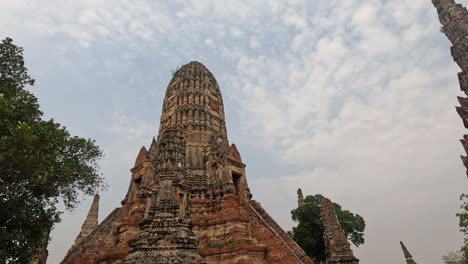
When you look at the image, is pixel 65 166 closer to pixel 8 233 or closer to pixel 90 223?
pixel 8 233

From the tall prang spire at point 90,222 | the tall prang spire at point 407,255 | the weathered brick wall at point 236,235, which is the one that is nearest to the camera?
the weathered brick wall at point 236,235

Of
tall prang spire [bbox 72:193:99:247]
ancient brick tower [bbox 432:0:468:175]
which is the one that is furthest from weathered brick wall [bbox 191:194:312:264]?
ancient brick tower [bbox 432:0:468:175]

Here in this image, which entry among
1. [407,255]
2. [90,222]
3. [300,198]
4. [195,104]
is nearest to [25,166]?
[195,104]

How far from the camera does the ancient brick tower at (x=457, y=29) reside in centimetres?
2581

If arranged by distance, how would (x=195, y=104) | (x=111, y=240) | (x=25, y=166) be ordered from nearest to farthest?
(x=25, y=166), (x=111, y=240), (x=195, y=104)

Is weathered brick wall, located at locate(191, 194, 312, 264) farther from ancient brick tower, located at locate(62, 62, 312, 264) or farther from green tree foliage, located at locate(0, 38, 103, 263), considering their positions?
green tree foliage, located at locate(0, 38, 103, 263)

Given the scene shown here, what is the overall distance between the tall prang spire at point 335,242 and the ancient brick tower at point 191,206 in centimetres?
264

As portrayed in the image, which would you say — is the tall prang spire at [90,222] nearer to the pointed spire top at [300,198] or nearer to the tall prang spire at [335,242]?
the pointed spire top at [300,198]

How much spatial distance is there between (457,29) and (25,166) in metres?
36.5

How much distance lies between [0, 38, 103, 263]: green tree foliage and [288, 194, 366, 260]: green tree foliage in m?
22.0

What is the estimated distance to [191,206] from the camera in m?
17.3

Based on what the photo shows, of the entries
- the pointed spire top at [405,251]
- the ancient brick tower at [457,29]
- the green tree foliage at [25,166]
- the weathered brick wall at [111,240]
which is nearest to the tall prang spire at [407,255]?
the pointed spire top at [405,251]

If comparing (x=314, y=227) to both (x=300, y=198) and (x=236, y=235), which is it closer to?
(x=300, y=198)

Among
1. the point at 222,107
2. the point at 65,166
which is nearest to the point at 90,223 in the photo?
the point at 222,107
